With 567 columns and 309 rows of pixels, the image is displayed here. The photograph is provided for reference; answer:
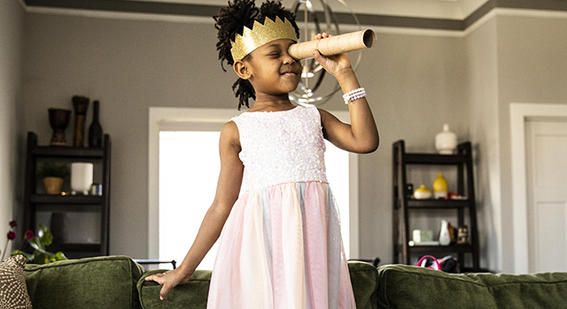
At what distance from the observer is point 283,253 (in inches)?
49.8

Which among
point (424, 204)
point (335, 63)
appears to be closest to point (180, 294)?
point (335, 63)

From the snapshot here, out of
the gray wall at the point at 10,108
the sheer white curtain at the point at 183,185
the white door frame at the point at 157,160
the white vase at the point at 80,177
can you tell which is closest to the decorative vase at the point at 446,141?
the white door frame at the point at 157,160

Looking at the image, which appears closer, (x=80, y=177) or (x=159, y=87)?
(x=80, y=177)

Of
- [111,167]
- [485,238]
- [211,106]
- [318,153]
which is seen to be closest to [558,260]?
[485,238]

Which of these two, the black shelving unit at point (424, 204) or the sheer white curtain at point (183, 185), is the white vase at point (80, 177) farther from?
the black shelving unit at point (424, 204)

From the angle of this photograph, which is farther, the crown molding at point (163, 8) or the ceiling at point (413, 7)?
Answer: the ceiling at point (413, 7)

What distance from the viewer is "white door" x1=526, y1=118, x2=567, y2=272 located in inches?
191

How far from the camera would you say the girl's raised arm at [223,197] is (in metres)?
1.39

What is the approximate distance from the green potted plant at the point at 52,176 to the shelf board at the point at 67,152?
78 mm

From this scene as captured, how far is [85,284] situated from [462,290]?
948mm

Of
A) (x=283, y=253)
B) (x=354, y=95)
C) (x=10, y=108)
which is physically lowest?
(x=283, y=253)

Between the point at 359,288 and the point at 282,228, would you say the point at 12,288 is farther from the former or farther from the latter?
the point at 359,288

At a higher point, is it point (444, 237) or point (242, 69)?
point (242, 69)

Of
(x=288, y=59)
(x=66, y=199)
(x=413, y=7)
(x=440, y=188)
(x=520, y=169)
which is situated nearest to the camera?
(x=288, y=59)
